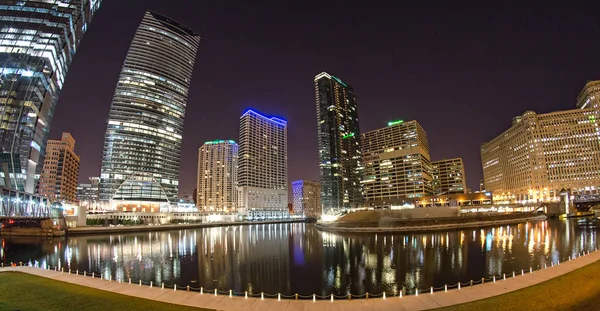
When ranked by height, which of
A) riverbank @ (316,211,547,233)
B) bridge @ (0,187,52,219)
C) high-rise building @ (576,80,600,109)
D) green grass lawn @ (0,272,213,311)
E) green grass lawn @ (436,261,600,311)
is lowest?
riverbank @ (316,211,547,233)

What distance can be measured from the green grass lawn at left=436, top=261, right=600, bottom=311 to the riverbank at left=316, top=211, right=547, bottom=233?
249 ft

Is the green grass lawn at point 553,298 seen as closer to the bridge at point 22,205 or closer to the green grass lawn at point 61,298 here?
the green grass lawn at point 61,298

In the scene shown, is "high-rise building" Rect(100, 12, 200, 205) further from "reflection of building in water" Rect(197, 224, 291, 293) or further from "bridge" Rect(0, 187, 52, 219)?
"reflection of building in water" Rect(197, 224, 291, 293)

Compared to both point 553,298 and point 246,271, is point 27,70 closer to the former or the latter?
point 246,271

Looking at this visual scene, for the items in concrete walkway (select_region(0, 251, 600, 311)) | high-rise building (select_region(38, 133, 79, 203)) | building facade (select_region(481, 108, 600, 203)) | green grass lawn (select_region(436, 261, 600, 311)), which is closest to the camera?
green grass lawn (select_region(436, 261, 600, 311))

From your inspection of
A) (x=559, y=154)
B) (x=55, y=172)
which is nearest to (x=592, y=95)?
(x=559, y=154)

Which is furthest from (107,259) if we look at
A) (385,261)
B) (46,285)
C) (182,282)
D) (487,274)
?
(487,274)

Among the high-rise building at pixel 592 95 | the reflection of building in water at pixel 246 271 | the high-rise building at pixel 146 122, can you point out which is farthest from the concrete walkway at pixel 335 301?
the high-rise building at pixel 592 95

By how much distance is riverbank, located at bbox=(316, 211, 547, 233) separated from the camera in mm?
97000

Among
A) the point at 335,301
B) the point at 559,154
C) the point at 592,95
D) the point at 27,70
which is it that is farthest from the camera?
the point at 592,95

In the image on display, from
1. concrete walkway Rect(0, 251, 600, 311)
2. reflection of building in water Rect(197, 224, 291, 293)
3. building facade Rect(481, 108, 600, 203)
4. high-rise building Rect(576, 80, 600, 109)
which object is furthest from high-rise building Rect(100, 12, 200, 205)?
high-rise building Rect(576, 80, 600, 109)

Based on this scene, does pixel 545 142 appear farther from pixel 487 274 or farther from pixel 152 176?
pixel 152 176

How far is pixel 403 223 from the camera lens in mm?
99750

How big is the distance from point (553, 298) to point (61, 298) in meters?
30.8
